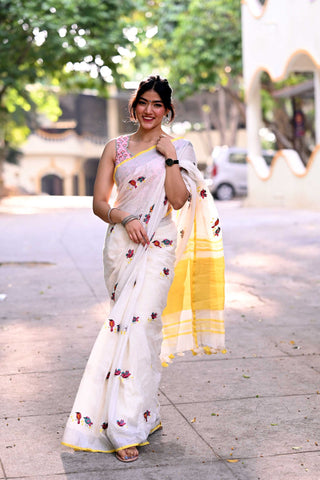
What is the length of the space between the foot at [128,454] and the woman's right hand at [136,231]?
3.23 ft

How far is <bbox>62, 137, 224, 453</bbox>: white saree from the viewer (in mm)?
3758

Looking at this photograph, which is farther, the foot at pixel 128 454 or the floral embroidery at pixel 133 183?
the floral embroidery at pixel 133 183

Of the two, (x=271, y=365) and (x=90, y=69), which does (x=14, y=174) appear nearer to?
(x=90, y=69)

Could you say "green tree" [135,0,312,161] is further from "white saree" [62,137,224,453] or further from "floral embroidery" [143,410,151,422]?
"floral embroidery" [143,410,151,422]

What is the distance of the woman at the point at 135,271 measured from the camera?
3.76 m

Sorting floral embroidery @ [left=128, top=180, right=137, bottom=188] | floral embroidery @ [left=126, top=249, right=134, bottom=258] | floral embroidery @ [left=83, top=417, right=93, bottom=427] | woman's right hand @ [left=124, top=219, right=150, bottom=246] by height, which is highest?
floral embroidery @ [left=128, top=180, right=137, bottom=188]

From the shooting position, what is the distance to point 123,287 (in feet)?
12.7

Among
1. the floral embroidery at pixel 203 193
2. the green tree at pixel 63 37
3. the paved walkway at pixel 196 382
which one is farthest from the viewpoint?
the green tree at pixel 63 37

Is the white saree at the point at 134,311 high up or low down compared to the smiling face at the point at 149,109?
down

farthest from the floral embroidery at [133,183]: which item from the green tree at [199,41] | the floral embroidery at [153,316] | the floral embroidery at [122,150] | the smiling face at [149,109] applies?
the green tree at [199,41]

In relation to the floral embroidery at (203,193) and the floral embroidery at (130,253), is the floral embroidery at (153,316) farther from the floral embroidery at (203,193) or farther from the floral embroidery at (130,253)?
the floral embroidery at (203,193)

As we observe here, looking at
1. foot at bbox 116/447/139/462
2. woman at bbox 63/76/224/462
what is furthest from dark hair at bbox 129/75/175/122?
foot at bbox 116/447/139/462

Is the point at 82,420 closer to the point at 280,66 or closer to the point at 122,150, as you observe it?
the point at 122,150

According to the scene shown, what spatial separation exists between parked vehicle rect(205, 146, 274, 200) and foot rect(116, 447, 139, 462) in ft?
79.1
